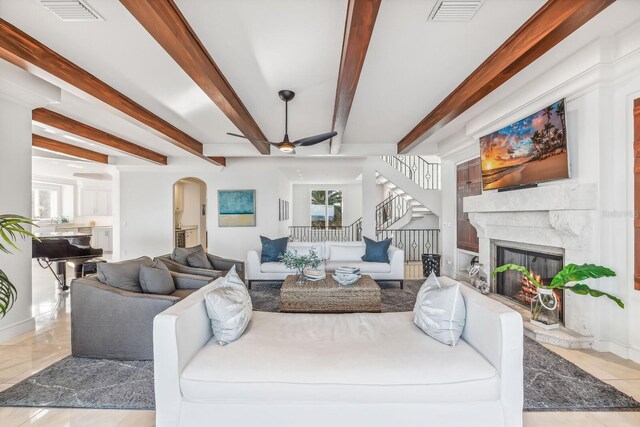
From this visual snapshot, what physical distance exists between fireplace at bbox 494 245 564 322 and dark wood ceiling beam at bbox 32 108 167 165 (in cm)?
673

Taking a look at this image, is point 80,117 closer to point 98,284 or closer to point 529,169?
point 98,284

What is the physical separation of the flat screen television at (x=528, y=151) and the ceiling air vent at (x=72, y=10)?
13.5 feet

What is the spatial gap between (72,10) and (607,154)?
14.8 ft

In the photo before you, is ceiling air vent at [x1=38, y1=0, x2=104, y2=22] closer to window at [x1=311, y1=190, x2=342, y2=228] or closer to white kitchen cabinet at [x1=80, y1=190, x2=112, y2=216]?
white kitchen cabinet at [x1=80, y1=190, x2=112, y2=216]

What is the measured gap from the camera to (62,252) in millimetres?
4547

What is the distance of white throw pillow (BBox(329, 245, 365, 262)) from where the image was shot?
Result: 17.9ft

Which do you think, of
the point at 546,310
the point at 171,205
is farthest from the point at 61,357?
the point at 171,205

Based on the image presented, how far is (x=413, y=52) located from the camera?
261 cm

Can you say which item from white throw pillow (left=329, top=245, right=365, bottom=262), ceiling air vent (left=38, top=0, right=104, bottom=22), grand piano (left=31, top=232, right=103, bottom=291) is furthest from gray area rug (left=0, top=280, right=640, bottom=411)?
white throw pillow (left=329, top=245, right=365, bottom=262)

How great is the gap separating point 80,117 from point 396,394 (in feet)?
17.4

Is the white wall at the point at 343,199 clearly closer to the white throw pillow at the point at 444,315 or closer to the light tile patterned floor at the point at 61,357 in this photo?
the light tile patterned floor at the point at 61,357

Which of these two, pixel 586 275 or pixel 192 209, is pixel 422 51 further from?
pixel 192 209

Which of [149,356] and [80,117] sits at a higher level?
[80,117]

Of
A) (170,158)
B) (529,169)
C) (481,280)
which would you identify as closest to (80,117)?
(170,158)
